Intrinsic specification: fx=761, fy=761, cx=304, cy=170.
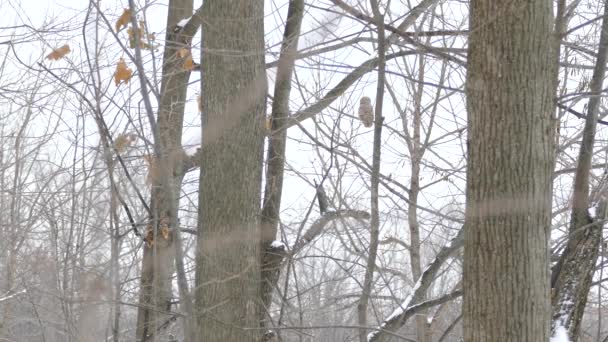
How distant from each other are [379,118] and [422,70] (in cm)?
367

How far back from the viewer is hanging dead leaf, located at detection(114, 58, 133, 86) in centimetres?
546

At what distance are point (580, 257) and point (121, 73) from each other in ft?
11.7

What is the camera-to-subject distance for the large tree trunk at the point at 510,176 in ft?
12.4

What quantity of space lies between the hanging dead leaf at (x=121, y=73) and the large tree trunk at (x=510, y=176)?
264 centimetres

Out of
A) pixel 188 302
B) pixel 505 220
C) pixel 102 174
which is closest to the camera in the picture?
pixel 505 220

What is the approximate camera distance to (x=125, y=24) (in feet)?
17.6

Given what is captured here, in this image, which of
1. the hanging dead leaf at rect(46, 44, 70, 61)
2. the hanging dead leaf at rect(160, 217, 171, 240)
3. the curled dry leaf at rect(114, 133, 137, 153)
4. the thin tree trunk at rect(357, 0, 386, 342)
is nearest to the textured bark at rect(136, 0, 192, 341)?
the hanging dead leaf at rect(160, 217, 171, 240)

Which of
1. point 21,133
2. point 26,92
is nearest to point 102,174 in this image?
point 26,92

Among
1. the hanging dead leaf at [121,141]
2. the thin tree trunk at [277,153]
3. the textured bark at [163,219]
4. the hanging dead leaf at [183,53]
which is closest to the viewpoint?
the hanging dead leaf at [121,141]

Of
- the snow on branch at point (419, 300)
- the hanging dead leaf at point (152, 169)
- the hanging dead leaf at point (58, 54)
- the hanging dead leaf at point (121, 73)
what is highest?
the hanging dead leaf at point (58, 54)

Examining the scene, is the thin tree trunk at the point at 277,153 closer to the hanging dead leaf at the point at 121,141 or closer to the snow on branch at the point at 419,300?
the snow on branch at the point at 419,300

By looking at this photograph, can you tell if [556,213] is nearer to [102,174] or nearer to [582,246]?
[582,246]

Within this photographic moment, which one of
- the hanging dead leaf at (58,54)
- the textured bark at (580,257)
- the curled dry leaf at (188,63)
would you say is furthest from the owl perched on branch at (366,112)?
the hanging dead leaf at (58,54)

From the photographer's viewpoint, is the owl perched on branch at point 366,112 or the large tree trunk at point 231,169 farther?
the owl perched on branch at point 366,112
